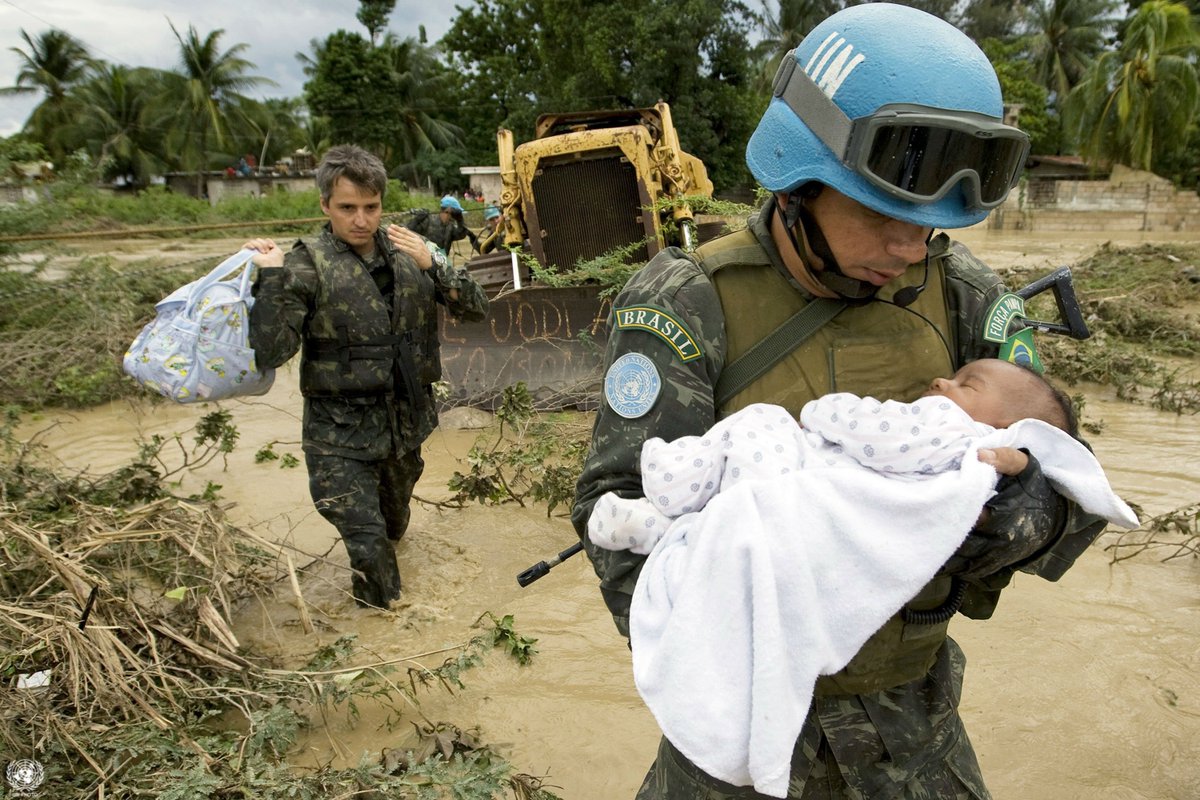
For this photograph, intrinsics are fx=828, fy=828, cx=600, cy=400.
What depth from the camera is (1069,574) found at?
13.3 ft

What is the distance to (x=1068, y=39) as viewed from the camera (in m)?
36.9

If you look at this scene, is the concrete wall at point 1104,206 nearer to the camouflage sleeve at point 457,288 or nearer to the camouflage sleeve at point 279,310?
the camouflage sleeve at point 457,288

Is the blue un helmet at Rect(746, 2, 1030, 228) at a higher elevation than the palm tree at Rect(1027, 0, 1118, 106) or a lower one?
lower

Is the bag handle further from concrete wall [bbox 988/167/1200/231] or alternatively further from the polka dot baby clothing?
concrete wall [bbox 988/167/1200/231]

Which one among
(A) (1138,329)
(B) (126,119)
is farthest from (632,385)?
(B) (126,119)

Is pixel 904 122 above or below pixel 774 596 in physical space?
above

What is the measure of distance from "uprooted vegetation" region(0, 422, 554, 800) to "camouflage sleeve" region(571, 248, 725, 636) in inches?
49.1

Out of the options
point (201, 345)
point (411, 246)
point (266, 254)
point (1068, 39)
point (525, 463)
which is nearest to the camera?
point (201, 345)

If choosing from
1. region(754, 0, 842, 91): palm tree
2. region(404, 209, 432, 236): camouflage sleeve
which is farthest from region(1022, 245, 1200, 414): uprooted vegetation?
region(754, 0, 842, 91): palm tree

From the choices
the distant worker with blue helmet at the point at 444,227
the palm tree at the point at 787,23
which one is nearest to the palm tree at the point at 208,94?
the palm tree at the point at 787,23

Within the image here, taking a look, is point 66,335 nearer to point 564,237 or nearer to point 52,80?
point 564,237

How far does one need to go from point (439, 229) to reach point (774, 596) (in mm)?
8966

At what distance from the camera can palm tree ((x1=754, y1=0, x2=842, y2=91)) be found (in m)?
38.2

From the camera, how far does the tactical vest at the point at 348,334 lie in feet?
12.1
